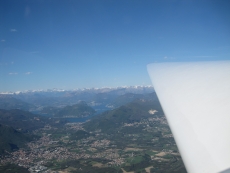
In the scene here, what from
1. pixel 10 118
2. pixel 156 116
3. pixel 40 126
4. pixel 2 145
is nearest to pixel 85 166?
pixel 2 145

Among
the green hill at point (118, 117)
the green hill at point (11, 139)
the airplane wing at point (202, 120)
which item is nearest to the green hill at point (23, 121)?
the green hill at point (11, 139)

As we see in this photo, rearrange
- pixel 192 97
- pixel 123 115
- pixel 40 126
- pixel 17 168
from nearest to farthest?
pixel 192 97 < pixel 17 168 < pixel 40 126 < pixel 123 115

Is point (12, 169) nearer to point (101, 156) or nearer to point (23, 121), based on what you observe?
point (101, 156)

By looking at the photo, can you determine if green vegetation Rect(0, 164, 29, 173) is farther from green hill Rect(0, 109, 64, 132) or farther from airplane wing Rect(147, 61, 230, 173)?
green hill Rect(0, 109, 64, 132)

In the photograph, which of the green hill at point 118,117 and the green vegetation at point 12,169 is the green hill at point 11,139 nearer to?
the green vegetation at point 12,169

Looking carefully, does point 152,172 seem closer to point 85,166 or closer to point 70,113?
point 85,166

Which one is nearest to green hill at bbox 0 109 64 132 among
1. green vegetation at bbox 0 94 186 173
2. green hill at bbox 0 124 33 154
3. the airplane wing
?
green hill at bbox 0 124 33 154

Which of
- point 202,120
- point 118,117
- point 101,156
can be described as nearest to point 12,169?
point 101,156

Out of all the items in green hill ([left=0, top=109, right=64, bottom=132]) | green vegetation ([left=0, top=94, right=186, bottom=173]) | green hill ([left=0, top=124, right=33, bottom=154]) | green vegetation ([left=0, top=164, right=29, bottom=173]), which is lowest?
green vegetation ([left=0, top=94, right=186, bottom=173])

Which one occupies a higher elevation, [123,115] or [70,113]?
[70,113]
